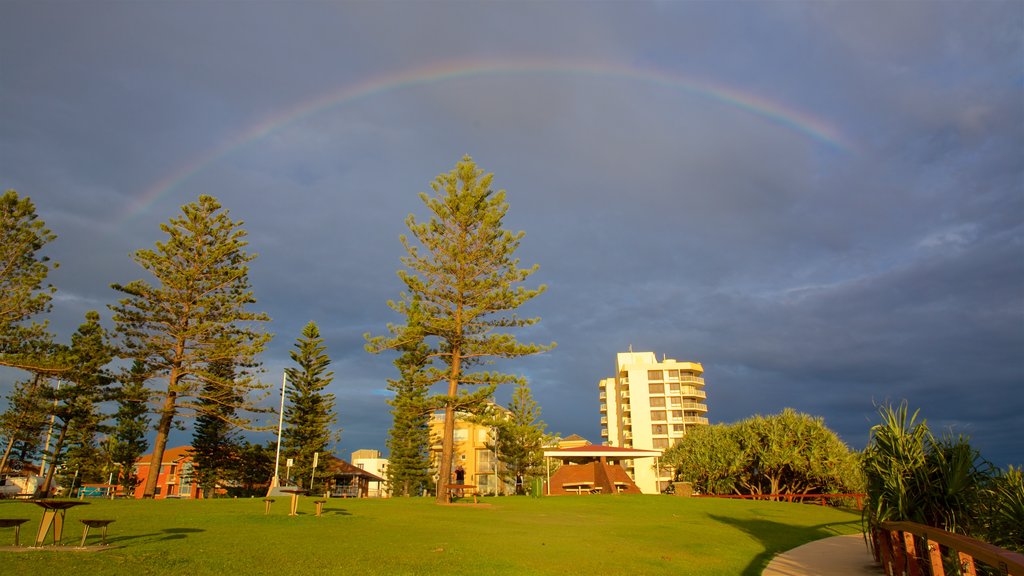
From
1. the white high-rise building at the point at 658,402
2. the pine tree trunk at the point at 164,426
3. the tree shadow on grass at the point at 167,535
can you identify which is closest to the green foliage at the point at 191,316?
the pine tree trunk at the point at 164,426

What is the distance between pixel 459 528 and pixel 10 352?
25.3 metres

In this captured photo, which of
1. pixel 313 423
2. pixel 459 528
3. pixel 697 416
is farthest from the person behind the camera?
pixel 697 416

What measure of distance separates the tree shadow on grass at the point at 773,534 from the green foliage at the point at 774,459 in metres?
17.1

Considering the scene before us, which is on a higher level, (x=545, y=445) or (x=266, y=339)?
(x=266, y=339)

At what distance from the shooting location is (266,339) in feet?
101

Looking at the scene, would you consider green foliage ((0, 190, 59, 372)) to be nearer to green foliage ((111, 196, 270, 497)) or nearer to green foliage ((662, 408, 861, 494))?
green foliage ((111, 196, 270, 497))

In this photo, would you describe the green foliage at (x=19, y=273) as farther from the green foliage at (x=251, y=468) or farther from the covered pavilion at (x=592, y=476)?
the covered pavilion at (x=592, y=476)

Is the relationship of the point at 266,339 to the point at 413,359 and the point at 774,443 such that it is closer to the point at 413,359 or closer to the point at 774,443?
the point at 413,359

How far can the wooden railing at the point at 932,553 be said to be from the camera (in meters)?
4.15

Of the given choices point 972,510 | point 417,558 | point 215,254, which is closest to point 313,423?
point 215,254

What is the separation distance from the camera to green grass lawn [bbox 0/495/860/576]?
7.70 m

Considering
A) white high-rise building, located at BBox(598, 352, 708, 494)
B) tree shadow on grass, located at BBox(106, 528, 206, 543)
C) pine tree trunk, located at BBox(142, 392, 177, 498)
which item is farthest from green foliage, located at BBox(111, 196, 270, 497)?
white high-rise building, located at BBox(598, 352, 708, 494)

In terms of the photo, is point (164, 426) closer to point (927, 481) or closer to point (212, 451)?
point (212, 451)

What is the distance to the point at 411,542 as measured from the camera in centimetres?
1084
